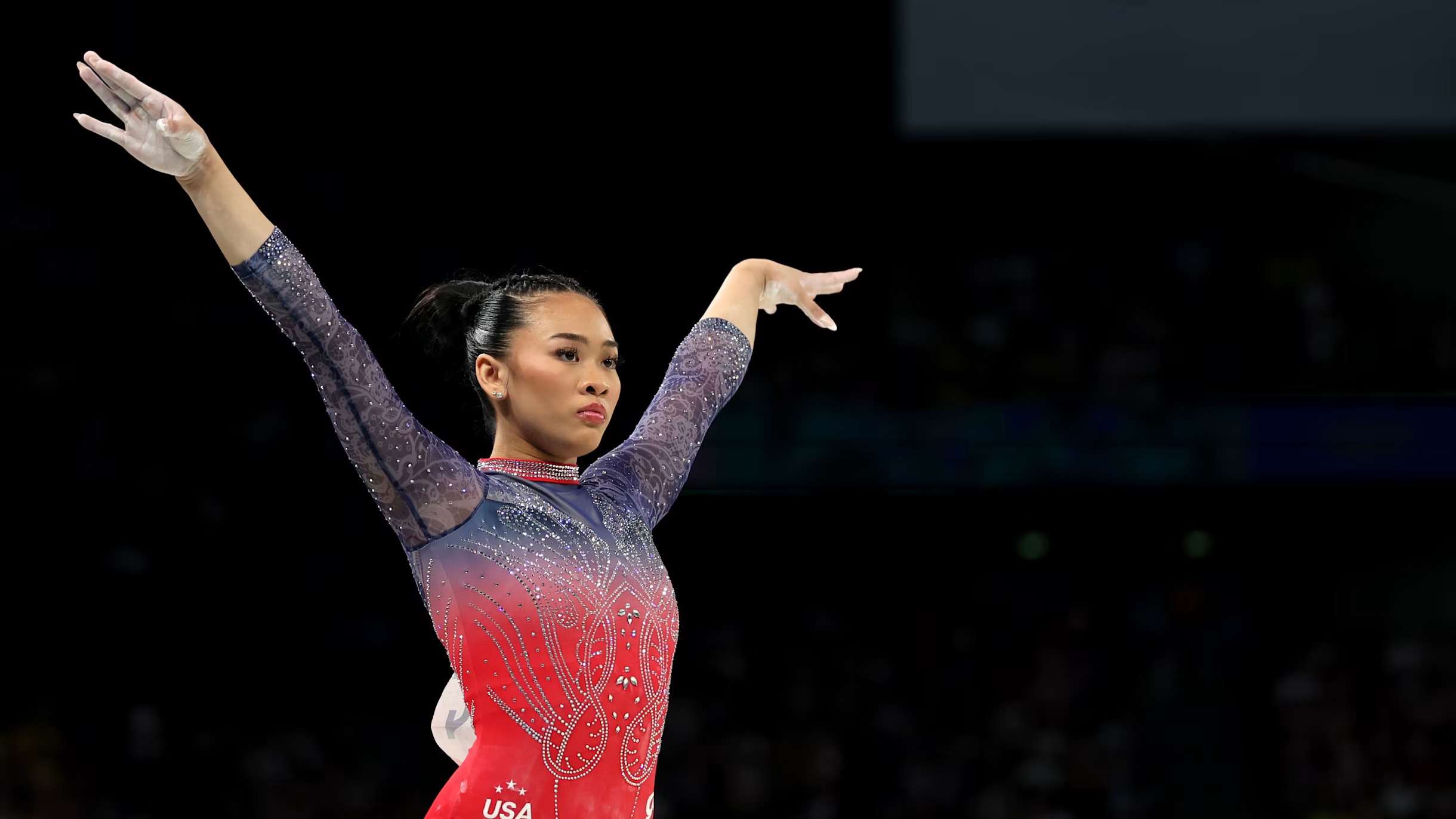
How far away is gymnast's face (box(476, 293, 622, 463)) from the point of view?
85.1 inches

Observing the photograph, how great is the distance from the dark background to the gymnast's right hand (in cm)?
422

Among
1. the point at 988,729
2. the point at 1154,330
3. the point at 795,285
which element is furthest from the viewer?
the point at 1154,330

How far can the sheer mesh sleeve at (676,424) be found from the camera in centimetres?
230

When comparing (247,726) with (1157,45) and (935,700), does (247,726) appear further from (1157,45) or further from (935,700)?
(1157,45)

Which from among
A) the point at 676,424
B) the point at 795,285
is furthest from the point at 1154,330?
the point at 676,424

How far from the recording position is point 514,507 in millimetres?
2082

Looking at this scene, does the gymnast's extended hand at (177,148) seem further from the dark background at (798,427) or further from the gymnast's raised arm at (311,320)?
the dark background at (798,427)

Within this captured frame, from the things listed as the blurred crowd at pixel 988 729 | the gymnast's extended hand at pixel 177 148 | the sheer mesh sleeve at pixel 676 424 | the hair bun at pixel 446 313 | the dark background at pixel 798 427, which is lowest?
the blurred crowd at pixel 988 729

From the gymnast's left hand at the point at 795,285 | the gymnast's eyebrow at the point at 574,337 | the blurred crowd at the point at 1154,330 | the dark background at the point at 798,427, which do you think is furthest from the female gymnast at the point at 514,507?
the blurred crowd at the point at 1154,330

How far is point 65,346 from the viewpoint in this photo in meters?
6.82

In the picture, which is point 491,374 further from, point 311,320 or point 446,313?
point 311,320

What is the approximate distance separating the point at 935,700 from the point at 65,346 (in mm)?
4413

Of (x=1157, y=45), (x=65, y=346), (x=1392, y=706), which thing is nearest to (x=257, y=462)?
(x=65, y=346)

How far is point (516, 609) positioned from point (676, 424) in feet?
1.74
